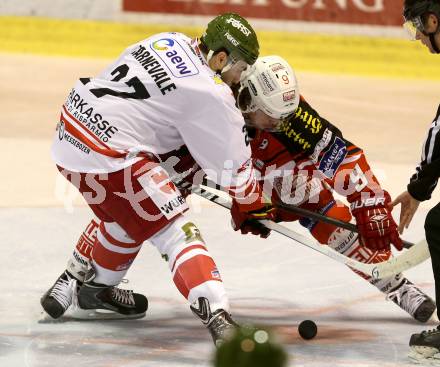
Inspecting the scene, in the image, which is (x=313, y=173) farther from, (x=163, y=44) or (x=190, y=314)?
(x=163, y=44)

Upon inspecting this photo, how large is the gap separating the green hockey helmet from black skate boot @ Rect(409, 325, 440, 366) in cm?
120

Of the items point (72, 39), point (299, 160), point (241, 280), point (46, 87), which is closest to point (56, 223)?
point (241, 280)

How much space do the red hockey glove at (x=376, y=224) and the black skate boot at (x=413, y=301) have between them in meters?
0.21

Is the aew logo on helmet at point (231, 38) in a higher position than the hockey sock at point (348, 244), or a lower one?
higher

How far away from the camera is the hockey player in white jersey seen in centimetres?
413

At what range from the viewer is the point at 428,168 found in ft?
14.0

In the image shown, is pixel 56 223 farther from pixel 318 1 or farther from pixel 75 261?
pixel 318 1

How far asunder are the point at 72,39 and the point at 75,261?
632cm

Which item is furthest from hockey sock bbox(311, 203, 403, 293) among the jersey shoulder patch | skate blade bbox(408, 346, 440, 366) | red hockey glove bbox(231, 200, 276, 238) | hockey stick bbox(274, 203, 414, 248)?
the jersey shoulder patch

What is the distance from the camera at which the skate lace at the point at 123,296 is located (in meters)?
4.75

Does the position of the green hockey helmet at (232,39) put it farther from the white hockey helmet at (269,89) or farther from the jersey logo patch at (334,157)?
the jersey logo patch at (334,157)

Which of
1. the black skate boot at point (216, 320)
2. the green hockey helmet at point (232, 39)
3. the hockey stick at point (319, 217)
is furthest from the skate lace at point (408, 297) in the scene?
the green hockey helmet at point (232, 39)

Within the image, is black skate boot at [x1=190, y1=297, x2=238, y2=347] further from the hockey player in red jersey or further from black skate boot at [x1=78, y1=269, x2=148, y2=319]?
black skate boot at [x1=78, y1=269, x2=148, y2=319]

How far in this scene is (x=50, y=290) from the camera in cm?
473
